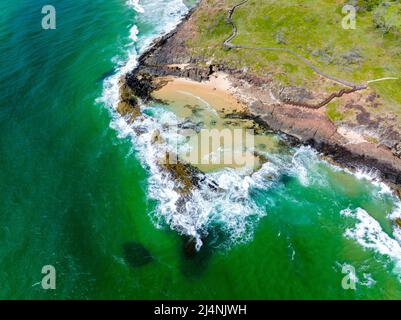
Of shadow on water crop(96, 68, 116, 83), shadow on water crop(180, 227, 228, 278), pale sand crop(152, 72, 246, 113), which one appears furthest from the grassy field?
shadow on water crop(180, 227, 228, 278)

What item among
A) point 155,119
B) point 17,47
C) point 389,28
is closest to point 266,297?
point 155,119

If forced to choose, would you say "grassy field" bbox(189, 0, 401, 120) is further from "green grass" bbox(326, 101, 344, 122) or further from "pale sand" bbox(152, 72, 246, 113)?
"pale sand" bbox(152, 72, 246, 113)

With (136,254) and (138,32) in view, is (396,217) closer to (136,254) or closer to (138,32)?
(136,254)

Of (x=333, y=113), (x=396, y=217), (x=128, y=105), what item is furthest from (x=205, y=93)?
(x=396, y=217)

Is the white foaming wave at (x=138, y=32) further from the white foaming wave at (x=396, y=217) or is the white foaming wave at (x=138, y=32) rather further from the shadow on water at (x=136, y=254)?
the white foaming wave at (x=396, y=217)

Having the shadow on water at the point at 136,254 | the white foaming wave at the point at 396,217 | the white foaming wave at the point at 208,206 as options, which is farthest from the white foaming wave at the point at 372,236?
the shadow on water at the point at 136,254
